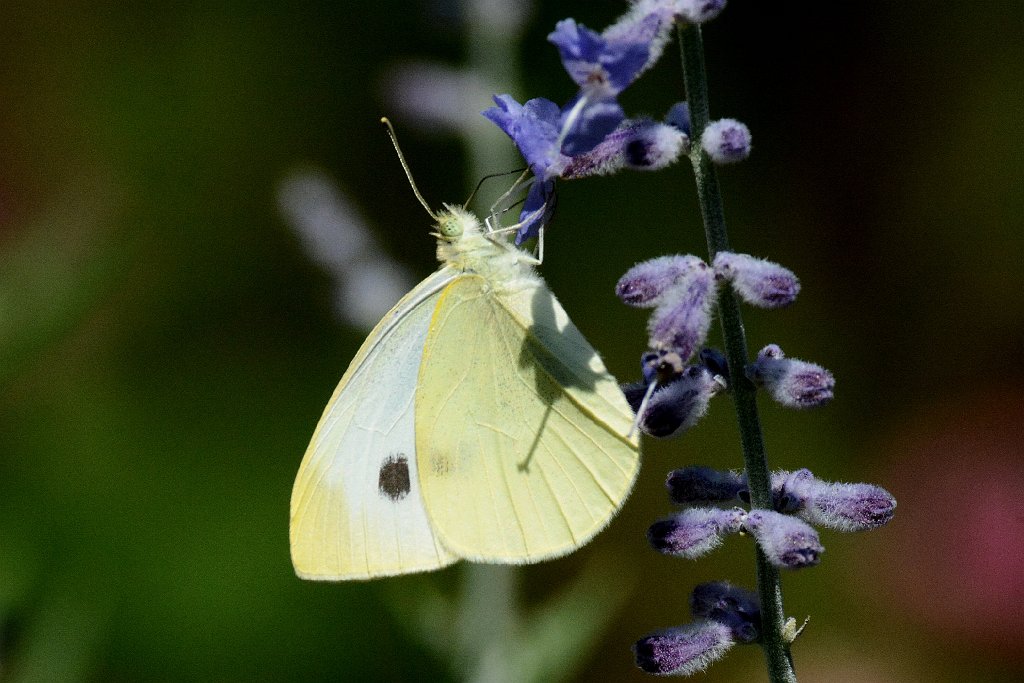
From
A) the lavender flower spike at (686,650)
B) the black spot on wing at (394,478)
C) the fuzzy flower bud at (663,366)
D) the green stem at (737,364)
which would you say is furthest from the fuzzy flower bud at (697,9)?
the black spot on wing at (394,478)

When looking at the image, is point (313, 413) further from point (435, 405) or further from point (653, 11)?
point (653, 11)

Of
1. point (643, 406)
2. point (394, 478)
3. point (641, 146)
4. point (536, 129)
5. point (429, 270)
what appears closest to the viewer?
point (641, 146)

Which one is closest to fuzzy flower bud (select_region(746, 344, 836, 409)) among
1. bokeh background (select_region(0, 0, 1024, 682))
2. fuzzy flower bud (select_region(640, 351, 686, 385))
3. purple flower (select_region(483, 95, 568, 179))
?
fuzzy flower bud (select_region(640, 351, 686, 385))

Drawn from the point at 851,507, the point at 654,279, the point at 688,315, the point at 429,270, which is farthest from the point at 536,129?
the point at 429,270

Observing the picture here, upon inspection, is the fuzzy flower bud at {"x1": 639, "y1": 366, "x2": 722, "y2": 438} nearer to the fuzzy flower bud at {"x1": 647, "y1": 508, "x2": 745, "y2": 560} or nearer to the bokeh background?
the fuzzy flower bud at {"x1": 647, "y1": 508, "x2": 745, "y2": 560}

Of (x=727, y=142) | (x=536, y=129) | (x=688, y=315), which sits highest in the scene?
(x=536, y=129)

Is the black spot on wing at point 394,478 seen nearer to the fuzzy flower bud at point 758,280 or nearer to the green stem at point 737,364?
the green stem at point 737,364

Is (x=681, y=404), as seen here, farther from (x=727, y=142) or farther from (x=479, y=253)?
(x=479, y=253)
